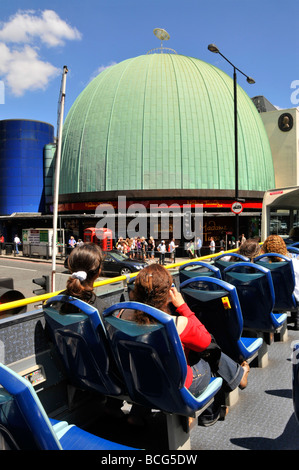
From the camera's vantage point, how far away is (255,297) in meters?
4.12

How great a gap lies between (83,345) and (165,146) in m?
28.7

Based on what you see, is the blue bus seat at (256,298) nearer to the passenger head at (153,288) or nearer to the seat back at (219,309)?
the seat back at (219,309)

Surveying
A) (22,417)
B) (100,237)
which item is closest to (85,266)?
(22,417)

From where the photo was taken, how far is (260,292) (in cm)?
407

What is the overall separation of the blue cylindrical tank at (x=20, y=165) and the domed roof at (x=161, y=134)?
10.4 meters

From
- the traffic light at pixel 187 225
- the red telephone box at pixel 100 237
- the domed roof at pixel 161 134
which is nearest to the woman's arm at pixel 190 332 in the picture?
the red telephone box at pixel 100 237

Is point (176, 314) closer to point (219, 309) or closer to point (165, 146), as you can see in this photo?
point (219, 309)

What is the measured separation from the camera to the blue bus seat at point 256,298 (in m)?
4.02

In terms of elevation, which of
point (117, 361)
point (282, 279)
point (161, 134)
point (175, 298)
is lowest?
point (117, 361)

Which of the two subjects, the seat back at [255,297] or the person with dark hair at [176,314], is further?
the seat back at [255,297]

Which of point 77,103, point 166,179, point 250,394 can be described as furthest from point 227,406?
point 77,103

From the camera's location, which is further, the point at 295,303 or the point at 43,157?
the point at 43,157

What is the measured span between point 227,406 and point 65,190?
107 feet
